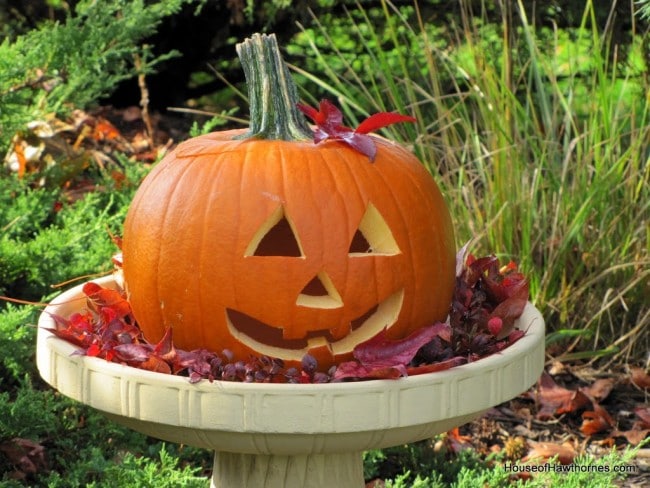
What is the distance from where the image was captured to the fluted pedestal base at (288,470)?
2.13 metres

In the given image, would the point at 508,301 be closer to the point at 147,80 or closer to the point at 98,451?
the point at 98,451

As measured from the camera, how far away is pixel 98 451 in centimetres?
267

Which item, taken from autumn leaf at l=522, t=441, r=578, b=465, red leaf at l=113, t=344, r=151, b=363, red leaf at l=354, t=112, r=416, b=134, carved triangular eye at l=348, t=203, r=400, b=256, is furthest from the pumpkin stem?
autumn leaf at l=522, t=441, r=578, b=465

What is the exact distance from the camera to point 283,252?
2072 millimetres

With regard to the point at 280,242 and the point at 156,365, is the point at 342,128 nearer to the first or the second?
the point at 280,242

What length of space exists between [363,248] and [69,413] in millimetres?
1473

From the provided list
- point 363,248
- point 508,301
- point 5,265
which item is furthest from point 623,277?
point 5,265

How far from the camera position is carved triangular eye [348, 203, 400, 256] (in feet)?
6.49

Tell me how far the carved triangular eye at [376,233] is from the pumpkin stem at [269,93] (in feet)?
0.73

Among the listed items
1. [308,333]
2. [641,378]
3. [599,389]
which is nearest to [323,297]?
[308,333]

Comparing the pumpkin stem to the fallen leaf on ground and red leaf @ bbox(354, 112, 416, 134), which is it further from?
the fallen leaf on ground

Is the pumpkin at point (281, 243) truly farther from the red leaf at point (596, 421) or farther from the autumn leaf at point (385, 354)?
the red leaf at point (596, 421)

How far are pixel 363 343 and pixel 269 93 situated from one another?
53 centimetres

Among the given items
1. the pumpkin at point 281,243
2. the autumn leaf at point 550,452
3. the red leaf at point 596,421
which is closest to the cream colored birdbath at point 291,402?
the pumpkin at point 281,243
